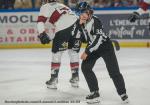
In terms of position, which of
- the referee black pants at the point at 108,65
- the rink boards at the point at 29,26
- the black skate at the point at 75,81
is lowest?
the rink boards at the point at 29,26

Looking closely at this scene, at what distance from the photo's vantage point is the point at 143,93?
6.73 meters

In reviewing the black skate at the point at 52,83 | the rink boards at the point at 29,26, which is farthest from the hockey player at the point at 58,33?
the rink boards at the point at 29,26

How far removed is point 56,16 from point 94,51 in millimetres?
1379

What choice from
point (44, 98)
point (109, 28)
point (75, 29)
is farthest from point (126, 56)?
point (44, 98)

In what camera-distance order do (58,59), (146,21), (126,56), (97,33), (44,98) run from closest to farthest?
1. (97,33)
2. (44,98)
3. (58,59)
4. (126,56)
5. (146,21)

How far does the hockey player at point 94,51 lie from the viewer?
5918 millimetres

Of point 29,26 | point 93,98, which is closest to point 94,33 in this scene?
point 93,98

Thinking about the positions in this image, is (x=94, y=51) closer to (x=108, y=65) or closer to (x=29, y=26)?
(x=108, y=65)

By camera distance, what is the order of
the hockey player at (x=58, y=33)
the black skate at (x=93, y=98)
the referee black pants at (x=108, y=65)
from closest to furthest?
the referee black pants at (x=108, y=65)
the black skate at (x=93, y=98)
the hockey player at (x=58, y=33)

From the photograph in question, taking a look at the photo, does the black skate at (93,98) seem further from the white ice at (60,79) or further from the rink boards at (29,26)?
the rink boards at (29,26)

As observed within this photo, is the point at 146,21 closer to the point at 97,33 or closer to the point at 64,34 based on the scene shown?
the point at 64,34

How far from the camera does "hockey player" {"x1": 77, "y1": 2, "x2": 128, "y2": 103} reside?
5918mm

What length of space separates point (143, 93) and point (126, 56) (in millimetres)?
4039

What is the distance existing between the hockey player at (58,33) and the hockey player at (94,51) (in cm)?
118
